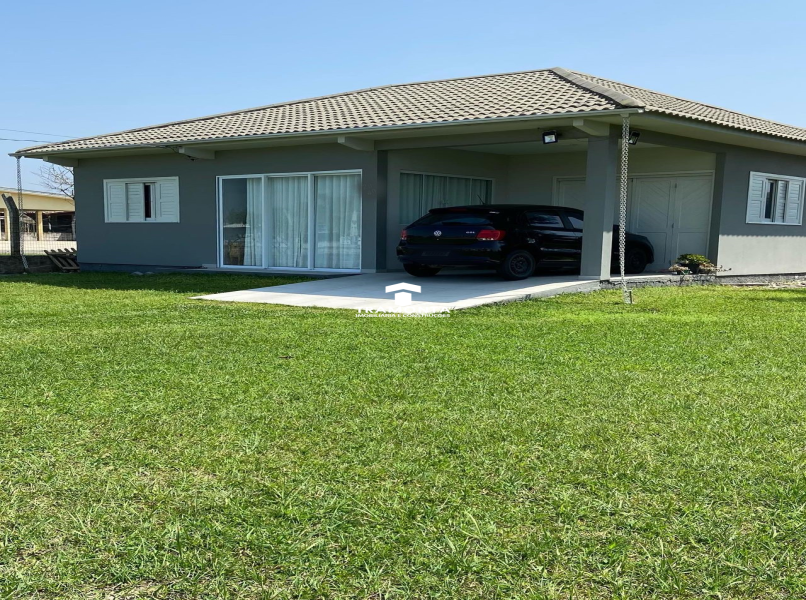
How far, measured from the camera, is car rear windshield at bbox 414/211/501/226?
12562mm

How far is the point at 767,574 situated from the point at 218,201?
621 inches

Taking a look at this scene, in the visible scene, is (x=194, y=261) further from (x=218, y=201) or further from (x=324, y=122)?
(x=324, y=122)

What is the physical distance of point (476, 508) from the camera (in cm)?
319

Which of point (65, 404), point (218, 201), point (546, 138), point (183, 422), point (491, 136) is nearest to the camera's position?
point (183, 422)

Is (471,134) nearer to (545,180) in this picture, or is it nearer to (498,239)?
(498,239)

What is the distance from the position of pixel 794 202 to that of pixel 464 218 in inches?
348

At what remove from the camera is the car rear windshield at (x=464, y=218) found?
12562 millimetres

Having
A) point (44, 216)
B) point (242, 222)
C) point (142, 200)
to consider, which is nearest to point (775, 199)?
point (242, 222)

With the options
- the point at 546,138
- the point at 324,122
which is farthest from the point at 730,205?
the point at 324,122

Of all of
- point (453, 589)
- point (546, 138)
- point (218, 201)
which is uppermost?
point (546, 138)

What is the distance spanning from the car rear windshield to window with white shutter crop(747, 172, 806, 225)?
6452 millimetres

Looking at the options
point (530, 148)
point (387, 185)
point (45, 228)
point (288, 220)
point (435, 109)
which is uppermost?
point (435, 109)

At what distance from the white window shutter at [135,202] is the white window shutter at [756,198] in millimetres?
13861

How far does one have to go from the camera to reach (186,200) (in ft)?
57.2
